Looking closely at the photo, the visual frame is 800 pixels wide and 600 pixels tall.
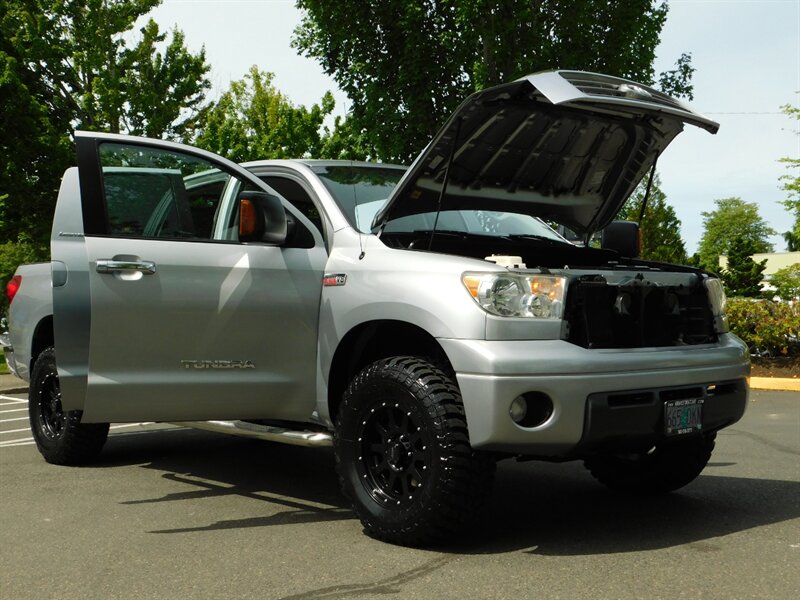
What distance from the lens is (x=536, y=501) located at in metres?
5.58

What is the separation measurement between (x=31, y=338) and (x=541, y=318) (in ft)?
13.5

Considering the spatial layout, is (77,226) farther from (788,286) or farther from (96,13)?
(96,13)

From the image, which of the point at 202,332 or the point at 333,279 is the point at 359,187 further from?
the point at 202,332

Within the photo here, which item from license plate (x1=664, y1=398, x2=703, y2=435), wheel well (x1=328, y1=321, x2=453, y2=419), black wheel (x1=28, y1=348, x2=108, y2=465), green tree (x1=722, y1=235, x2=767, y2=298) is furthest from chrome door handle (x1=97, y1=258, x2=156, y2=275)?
green tree (x1=722, y1=235, x2=767, y2=298)

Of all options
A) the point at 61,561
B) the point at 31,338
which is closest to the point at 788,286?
the point at 31,338

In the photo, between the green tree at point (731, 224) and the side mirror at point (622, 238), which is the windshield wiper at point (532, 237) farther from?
the green tree at point (731, 224)

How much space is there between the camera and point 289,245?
508 cm

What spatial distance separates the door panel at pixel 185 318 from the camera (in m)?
4.93

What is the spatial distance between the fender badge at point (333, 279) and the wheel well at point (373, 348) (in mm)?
266

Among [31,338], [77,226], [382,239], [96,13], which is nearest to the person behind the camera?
[382,239]

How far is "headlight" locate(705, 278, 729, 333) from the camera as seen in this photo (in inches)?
198

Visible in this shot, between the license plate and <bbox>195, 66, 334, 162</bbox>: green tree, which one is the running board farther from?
<bbox>195, 66, 334, 162</bbox>: green tree

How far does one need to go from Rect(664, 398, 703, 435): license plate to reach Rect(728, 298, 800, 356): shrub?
33.2 ft

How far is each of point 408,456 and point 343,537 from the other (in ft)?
1.87
